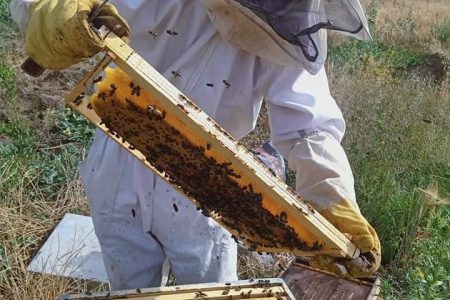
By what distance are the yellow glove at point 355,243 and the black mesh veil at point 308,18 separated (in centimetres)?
63

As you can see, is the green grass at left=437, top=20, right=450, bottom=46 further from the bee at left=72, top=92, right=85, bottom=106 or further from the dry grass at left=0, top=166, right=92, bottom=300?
the bee at left=72, top=92, right=85, bottom=106

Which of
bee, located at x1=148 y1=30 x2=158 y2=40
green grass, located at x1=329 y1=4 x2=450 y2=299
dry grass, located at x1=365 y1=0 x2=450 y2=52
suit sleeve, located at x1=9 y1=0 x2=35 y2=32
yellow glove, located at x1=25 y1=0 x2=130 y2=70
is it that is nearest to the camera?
yellow glove, located at x1=25 y1=0 x2=130 y2=70

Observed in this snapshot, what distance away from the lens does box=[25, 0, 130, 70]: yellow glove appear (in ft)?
7.02

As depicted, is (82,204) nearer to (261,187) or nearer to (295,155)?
(295,155)

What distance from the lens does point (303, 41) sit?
268cm

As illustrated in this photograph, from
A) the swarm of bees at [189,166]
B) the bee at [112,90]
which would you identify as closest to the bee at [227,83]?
the swarm of bees at [189,166]

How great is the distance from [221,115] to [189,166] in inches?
18.8

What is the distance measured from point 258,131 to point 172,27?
329 centimetres

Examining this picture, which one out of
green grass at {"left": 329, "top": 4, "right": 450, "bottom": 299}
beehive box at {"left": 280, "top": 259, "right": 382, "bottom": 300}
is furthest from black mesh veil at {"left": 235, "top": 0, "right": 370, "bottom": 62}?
beehive box at {"left": 280, "top": 259, "right": 382, "bottom": 300}

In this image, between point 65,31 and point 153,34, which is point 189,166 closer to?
point 153,34

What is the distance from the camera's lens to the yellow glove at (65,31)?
7.02 feet

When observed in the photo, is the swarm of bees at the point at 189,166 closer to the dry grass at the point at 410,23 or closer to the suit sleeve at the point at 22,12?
the suit sleeve at the point at 22,12

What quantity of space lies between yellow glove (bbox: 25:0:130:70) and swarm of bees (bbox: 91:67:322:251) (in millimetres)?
257

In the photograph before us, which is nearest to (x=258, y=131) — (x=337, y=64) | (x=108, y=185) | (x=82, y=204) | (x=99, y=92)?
(x=82, y=204)
